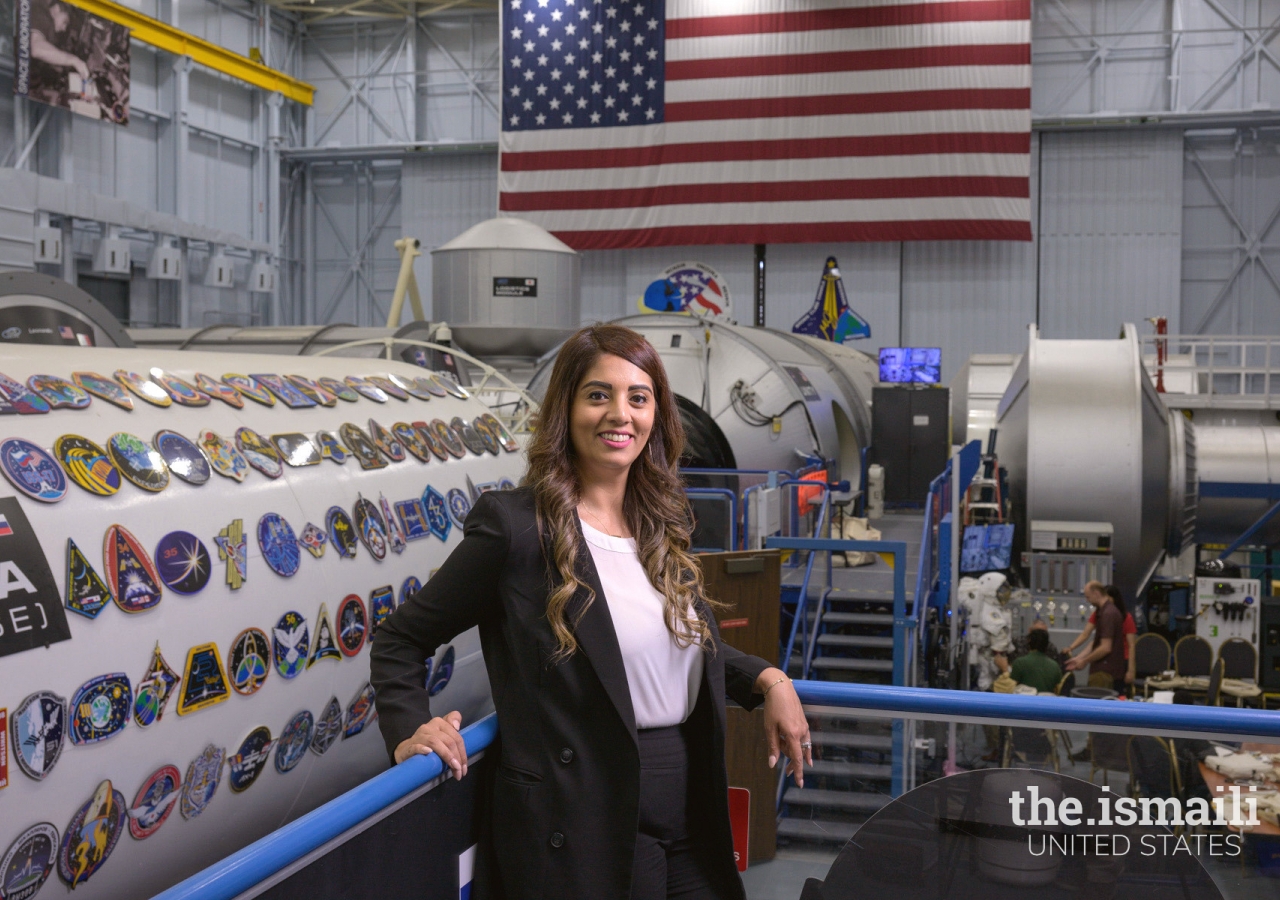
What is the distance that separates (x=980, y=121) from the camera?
A: 24.1 metres

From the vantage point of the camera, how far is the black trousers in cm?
236

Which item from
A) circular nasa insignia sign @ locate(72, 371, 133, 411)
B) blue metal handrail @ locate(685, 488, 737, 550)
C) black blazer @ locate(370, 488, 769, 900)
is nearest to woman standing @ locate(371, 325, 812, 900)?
black blazer @ locate(370, 488, 769, 900)

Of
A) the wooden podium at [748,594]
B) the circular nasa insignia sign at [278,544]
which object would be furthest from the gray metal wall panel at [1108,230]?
the circular nasa insignia sign at [278,544]

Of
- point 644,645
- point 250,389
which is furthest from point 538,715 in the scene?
point 250,389

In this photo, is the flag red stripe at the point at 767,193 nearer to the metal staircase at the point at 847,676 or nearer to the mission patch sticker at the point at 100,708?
the metal staircase at the point at 847,676

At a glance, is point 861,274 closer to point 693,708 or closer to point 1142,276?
point 1142,276

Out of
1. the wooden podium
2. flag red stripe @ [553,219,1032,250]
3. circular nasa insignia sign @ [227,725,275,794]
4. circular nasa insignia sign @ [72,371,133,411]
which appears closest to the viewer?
circular nasa insignia sign @ [72,371,133,411]

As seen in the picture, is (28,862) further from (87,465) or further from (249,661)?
(87,465)

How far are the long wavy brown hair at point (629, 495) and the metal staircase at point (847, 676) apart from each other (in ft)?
2.08

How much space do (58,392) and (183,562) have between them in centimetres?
70

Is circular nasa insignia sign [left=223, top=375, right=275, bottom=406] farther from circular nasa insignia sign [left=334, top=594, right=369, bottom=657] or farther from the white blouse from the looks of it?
the white blouse

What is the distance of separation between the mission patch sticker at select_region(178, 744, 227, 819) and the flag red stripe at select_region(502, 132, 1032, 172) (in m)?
23.0

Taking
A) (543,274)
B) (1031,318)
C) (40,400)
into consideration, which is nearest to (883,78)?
(1031,318)

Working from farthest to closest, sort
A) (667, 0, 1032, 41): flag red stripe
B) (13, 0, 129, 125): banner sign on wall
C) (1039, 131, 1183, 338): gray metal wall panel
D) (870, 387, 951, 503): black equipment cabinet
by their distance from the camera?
1. (1039, 131, 1183, 338): gray metal wall panel
2. (667, 0, 1032, 41): flag red stripe
3. (13, 0, 129, 125): banner sign on wall
4. (870, 387, 951, 503): black equipment cabinet
